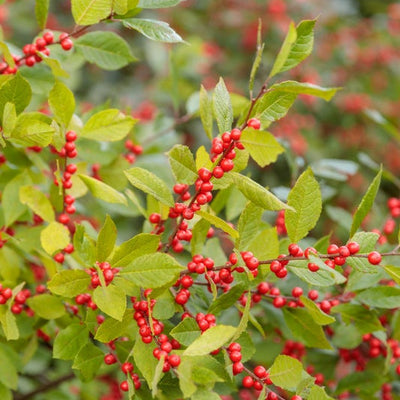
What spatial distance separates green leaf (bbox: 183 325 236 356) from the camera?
0.78 metres

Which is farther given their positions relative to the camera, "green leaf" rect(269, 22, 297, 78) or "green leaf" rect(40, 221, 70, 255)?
"green leaf" rect(40, 221, 70, 255)

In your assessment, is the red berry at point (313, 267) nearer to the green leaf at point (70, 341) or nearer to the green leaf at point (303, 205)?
the green leaf at point (303, 205)

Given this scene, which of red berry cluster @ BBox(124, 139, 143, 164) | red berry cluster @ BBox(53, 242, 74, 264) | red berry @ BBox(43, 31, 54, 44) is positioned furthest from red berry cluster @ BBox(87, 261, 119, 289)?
red berry cluster @ BBox(124, 139, 143, 164)

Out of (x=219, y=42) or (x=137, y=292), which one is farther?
(x=219, y=42)

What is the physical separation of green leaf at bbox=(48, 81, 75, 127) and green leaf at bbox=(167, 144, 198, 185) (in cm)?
24

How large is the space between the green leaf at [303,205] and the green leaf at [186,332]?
0.20m

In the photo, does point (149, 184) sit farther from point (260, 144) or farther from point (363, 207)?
point (363, 207)

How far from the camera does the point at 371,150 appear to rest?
116 inches

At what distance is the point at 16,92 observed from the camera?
0.93m

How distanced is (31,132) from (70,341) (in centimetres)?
34

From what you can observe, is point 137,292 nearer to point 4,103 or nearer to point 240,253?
point 240,253

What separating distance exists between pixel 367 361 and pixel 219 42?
2.19 metres

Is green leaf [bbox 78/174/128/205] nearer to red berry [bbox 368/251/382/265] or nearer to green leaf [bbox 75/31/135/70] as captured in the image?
green leaf [bbox 75/31/135/70]

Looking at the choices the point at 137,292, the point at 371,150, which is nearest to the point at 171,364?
the point at 137,292
